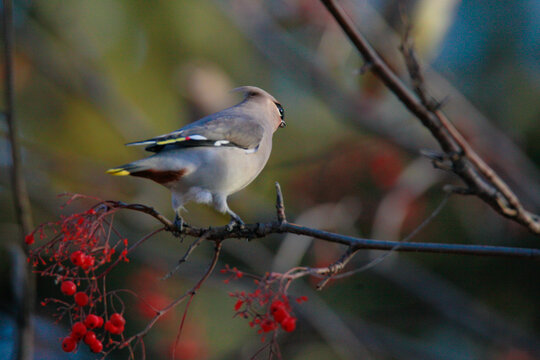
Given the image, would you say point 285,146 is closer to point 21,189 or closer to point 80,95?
point 80,95

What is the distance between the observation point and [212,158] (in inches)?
92.0

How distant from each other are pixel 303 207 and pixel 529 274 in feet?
6.09

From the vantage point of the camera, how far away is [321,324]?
3928mm

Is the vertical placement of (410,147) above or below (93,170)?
above

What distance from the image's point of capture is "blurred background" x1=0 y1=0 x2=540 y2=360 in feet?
12.9

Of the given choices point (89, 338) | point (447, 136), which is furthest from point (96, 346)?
point (447, 136)

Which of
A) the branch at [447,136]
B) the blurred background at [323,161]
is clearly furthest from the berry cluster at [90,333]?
the blurred background at [323,161]

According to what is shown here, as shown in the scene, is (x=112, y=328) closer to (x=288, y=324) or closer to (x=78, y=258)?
(x=78, y=258)

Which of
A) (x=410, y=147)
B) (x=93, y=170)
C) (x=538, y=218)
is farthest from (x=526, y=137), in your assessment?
(x=538, y=218)

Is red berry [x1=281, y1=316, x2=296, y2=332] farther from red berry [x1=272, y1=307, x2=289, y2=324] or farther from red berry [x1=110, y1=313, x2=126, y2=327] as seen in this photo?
red berry [x1=110, y1=313, x2=126, y2=327]

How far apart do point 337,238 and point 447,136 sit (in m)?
0.41

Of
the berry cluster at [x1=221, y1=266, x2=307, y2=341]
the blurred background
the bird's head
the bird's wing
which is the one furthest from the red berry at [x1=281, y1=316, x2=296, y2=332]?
the blurred background

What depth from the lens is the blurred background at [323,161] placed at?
12.9 feet

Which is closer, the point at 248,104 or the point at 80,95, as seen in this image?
the point at 248,104
